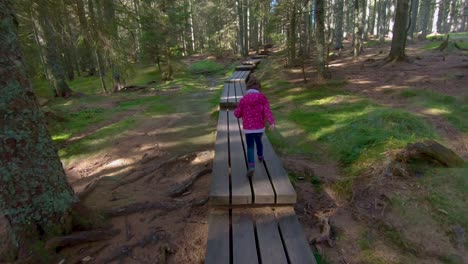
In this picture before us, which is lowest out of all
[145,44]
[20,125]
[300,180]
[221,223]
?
[300,180]

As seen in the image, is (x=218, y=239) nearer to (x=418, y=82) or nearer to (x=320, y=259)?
(x=320, y=259)

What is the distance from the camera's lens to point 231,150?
496 centimetres

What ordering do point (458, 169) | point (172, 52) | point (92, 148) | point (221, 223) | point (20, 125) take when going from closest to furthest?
1. point (20, 125)
2. point (221, 223)
3. point (458, 169)
4. point (92, 148)
5. point (172, 52)

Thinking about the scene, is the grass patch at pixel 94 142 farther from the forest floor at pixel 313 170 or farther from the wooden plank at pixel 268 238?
the wooden plank at pixel 268 238

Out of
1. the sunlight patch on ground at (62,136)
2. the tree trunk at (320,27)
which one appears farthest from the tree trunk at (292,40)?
the sunlight patch on ground at (62,136)

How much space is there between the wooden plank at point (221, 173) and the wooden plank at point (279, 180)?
2.13 feet

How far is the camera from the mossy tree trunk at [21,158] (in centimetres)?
272

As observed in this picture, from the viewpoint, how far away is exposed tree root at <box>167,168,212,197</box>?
4.55 m

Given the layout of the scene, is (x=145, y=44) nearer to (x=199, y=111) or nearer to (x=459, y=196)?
(x=199, y=111)

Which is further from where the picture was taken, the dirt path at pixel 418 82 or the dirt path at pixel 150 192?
the dirt path at pixel 418 82

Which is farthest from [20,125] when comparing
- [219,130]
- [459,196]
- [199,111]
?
[199,111]

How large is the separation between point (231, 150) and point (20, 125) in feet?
10.2

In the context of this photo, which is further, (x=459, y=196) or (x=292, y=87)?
(x=292, y=87)

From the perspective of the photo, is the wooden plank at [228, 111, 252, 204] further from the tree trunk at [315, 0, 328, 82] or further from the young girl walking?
the tree trunk at [315, 0, 328, 82]
